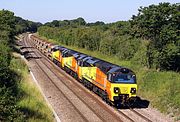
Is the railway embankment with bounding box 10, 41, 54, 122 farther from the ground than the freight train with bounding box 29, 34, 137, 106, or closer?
closer

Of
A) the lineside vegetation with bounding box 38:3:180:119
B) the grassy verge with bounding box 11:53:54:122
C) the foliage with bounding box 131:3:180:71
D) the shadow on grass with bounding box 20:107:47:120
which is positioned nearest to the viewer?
the shadow on grass with bounding box 20:107:47:120

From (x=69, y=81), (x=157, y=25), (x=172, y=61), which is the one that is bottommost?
(x=69, y=81)

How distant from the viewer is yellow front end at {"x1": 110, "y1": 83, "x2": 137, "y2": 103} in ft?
80.5

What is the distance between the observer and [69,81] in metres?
37.6

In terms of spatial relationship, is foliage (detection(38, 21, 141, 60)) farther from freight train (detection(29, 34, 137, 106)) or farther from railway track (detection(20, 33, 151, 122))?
freight train (detection(29, 34, 137, 106))

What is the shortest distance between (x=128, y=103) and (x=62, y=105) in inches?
185

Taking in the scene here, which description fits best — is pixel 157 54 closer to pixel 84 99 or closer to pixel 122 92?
pixel 84 99

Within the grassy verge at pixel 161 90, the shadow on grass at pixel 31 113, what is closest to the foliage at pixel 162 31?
the grassy verge at pixel 161 90

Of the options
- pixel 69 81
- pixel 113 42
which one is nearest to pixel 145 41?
pixel 69 81

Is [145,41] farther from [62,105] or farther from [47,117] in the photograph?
[47,117]

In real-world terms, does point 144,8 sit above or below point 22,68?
above

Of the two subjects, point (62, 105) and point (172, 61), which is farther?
point (172, 61)

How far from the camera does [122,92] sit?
24.7 m

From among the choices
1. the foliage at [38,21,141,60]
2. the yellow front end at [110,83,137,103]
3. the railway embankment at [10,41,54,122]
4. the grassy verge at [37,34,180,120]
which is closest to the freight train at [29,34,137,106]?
the yellow front end at [110,83,137,103]
